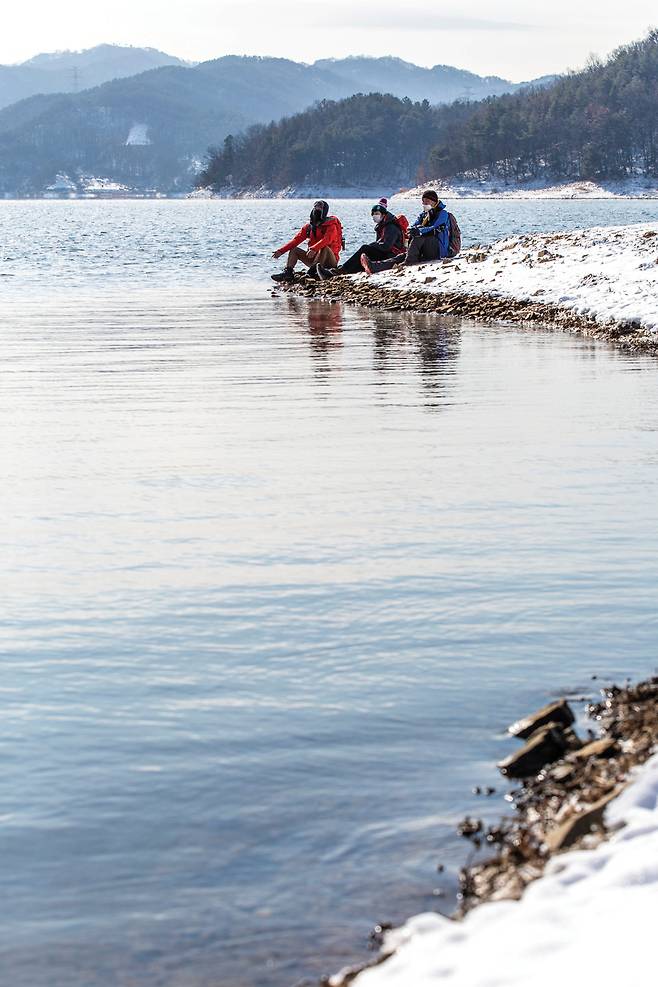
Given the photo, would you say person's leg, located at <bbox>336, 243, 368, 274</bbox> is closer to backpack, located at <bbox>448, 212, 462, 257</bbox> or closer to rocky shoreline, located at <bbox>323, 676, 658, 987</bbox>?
backpack, located at <bbox>448, 212, 462, 257</bbox>

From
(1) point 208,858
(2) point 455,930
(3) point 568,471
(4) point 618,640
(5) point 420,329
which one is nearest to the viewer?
(2) point 455,930

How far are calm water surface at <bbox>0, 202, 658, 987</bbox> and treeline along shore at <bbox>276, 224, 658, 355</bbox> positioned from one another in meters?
7.34

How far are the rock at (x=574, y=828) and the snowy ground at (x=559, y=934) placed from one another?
0.11m

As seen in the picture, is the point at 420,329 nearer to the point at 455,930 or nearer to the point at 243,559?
the point at 243,559

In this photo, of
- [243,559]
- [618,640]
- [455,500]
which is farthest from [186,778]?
[455,500]

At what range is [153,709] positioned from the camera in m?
5.97

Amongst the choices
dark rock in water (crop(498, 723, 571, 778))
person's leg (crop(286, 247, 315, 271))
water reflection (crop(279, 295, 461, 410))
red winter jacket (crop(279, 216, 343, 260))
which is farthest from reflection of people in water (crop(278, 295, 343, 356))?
dark rock in water (crop(498, 723, 571, 778))

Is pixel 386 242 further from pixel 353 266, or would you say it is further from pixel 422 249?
pixel 422 249

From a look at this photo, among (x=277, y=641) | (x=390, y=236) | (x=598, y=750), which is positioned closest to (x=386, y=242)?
(x=390, y=236)

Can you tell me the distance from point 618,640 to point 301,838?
2.45m

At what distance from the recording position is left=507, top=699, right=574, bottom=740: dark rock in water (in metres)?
5.68

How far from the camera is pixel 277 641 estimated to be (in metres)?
6.83

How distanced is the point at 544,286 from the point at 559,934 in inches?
895

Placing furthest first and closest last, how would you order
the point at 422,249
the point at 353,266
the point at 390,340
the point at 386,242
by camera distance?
the point at 353,266 < the point at 386,242 < the point at 422,249 < the point at 390,340
